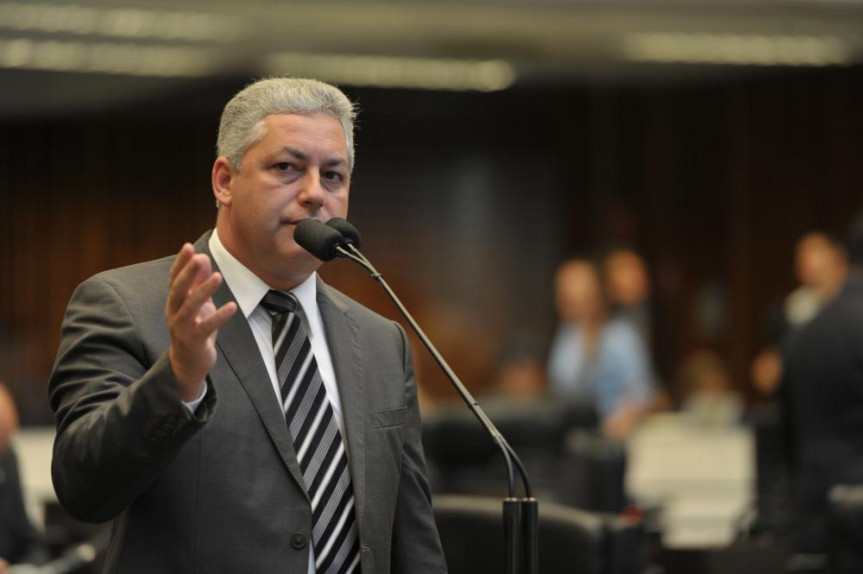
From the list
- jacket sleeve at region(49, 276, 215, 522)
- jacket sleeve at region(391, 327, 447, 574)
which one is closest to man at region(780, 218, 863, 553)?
jacket sleeve at region(391, 327, 447, 574)

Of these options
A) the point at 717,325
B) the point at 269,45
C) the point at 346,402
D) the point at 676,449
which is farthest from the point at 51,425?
the point at 346,402

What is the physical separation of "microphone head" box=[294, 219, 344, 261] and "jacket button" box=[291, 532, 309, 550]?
430mm

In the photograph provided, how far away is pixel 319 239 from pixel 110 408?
0.42 meters

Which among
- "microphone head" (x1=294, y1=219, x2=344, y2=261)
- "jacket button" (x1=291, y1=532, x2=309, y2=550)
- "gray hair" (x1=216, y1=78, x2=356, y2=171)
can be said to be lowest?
"jacket button" (x1=291, y1=532, x2=309, y2=550)

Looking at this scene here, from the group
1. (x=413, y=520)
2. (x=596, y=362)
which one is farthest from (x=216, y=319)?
(x=596, y=362)

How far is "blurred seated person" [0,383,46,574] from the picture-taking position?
3.94 metres

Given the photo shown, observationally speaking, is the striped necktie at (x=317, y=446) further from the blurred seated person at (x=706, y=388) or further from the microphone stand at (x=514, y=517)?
the blurred seated person at (x=706, y=388)

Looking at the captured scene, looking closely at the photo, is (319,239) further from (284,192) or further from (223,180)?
(223,180)

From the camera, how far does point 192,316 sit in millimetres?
1804

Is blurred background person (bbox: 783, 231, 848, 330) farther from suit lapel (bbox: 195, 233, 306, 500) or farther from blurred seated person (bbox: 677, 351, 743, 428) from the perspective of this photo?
suit lapel (bbox: 195, 233, 306, 500)

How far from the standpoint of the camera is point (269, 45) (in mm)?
10664

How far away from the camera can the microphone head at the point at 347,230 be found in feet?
6.97

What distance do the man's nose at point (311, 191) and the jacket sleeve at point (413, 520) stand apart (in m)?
0.43

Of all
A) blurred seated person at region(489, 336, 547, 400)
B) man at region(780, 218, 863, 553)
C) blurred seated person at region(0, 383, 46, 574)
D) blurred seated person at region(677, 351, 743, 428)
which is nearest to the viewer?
blurred seated person at region(0, 383, 46, 574)
